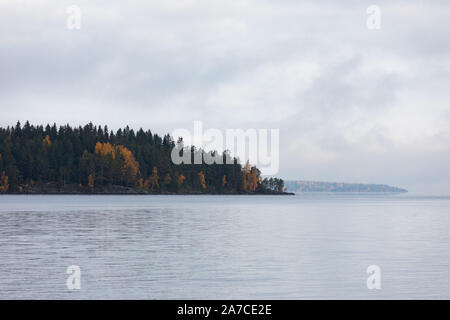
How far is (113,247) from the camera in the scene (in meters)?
42.8

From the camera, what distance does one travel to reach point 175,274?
30953 mm

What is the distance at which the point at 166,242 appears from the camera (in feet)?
153
